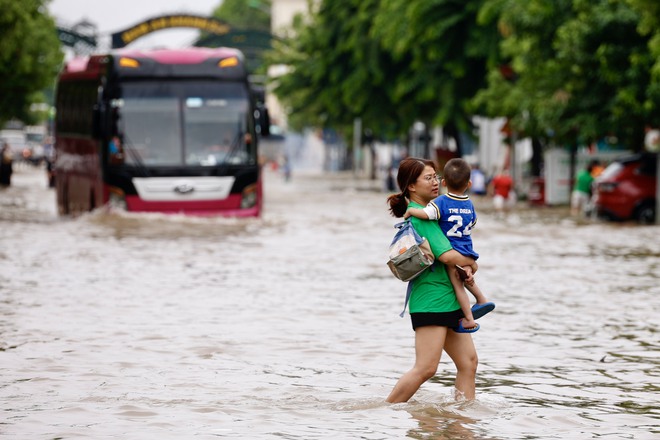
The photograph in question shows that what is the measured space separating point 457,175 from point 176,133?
71.0ft

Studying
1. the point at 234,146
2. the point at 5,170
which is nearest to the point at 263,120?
the point at 234,146

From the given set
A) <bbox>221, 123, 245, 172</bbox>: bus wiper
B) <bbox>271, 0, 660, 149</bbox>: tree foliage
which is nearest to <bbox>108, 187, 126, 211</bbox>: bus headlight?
<bbox>221, 123, 245, 172</bbox>: bus wiper

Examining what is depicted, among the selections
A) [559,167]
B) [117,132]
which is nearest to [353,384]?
[117,132]

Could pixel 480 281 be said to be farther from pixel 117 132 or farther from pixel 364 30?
pixel 364 30

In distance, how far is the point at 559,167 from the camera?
4450cm

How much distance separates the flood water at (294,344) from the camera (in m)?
9.07

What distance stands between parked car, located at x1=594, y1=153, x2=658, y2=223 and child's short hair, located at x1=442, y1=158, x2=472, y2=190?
25541mm

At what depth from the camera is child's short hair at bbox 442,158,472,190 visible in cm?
876

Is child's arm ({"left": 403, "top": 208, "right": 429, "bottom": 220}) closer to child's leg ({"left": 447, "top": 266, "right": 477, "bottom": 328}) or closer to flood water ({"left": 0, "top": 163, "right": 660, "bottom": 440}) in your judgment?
child's leg ({"left": 447, "top": 266, "right": 477, "bottom": 328})

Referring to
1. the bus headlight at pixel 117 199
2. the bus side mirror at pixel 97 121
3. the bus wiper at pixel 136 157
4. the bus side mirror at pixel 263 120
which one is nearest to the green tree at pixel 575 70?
the bus side mirror at pixel 263 120

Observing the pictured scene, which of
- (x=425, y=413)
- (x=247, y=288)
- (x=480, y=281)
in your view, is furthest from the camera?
(x=480, y=281)

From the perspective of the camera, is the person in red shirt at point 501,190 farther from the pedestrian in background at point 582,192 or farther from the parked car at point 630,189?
the parked car at point 630,189

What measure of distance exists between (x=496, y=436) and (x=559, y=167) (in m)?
36.4

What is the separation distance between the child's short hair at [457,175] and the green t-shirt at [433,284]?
231mm
